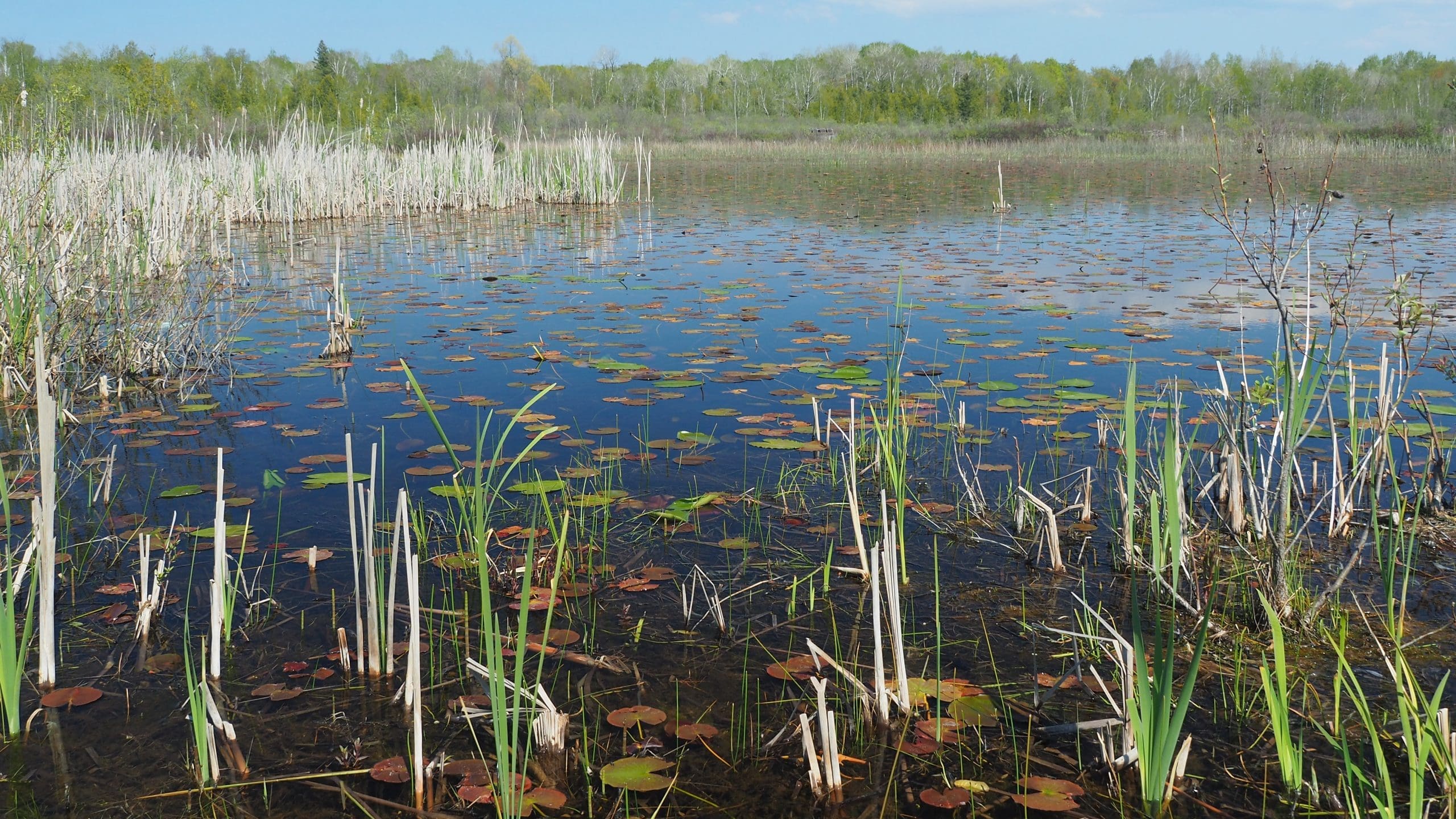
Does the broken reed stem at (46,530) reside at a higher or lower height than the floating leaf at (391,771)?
higher

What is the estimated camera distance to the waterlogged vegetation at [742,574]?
187 cm

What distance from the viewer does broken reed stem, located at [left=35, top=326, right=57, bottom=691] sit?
1838 mm

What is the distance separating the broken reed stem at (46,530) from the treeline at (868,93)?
66.2ft

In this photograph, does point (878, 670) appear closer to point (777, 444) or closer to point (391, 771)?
point (391, 771)

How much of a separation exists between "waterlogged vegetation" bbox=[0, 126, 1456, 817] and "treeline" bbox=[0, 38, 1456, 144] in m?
18.1

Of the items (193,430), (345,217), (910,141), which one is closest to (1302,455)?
(193,430)

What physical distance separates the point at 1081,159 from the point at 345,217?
78.4ft

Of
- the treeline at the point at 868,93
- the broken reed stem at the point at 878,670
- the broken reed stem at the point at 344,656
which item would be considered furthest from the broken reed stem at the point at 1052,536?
the treeline at the point at 868,93

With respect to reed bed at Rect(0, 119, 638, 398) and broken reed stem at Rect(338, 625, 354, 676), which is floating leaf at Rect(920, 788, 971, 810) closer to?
broken reed stem at Rect(338, 625, 354, 676)

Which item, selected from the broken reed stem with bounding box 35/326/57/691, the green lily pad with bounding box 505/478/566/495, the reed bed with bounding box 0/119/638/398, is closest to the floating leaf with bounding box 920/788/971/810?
the broken reed stem with bounding box 35/326/57/691

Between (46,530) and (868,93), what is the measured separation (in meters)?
67.0

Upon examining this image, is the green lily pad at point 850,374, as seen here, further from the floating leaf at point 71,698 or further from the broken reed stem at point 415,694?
the floating leaf at point 71,698

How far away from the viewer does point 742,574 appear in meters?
2.83

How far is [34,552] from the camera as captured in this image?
102 inches
